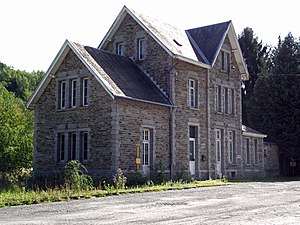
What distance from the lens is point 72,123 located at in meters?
23.8

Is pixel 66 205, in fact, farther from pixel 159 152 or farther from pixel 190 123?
pixel 190 123

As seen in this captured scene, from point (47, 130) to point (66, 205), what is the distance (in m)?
11.8

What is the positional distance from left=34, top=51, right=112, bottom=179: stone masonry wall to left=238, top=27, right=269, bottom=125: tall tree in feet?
91.1

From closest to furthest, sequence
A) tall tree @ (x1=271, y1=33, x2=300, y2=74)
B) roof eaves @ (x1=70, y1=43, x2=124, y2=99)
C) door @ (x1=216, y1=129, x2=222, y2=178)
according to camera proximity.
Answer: roof eaves @ (x1=70, y1=43, x2=124, y2=99)
door @ (x1=216, y1=129, x2=222, y2=178)
tall tree @ (x1=271, y1=33, x2=300, y2=74)

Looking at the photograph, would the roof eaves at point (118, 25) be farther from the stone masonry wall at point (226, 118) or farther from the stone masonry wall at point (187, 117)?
the stone masonry wall at point (226, 118)

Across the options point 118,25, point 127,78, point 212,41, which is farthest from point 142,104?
point 212,41

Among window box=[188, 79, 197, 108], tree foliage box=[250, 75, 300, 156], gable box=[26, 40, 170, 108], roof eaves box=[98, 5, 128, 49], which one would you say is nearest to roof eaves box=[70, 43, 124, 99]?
gable box=[26, 40, 170, 108]

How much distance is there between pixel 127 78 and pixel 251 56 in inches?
1160

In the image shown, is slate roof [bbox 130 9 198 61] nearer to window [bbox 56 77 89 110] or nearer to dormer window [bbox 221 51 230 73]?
dormer window [bbox 221 51 230 73]

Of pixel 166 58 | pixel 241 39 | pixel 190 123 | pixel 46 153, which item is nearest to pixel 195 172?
pixel 190 123

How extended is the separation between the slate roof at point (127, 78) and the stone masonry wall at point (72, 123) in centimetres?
95

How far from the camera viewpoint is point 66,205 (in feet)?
45.0

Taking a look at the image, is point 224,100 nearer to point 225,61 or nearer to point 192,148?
point 225,61

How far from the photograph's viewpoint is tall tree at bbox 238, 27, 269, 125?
1956 inches
